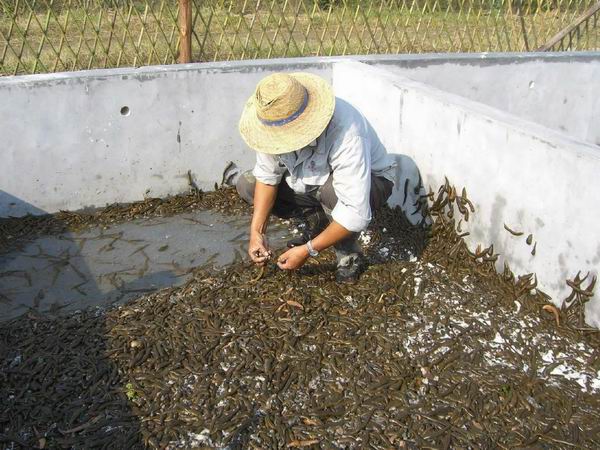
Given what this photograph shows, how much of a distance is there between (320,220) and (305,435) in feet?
4.96

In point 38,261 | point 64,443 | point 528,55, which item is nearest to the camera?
point 64,443

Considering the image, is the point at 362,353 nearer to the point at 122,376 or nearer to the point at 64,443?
the point at 122,376

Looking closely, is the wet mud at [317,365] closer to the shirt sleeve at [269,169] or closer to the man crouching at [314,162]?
the man crouching at [314,162]

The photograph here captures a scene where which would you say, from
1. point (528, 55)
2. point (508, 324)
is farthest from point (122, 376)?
point (528, 55)

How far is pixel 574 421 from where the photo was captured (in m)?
2.22

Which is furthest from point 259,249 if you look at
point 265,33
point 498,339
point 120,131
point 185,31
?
point 265,33

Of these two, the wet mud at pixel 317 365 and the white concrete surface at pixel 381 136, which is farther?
the white concrete surface at pixel 381 136

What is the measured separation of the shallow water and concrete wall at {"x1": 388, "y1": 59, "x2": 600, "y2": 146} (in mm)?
1997

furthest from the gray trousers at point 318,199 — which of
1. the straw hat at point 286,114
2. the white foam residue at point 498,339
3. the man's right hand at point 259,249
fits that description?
the white foam residue at point 498,339

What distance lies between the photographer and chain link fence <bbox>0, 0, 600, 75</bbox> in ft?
16.4

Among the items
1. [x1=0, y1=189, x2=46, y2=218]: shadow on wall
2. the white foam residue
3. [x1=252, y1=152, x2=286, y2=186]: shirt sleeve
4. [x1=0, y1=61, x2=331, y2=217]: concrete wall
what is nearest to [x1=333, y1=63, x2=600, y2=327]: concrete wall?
the white foam residue

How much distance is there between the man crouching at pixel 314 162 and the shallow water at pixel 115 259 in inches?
25.7

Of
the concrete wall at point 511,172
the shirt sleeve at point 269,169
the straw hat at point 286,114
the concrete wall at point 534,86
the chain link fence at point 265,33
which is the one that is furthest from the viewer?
the chain link fence at point 265,33

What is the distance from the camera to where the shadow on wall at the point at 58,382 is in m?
2.23
